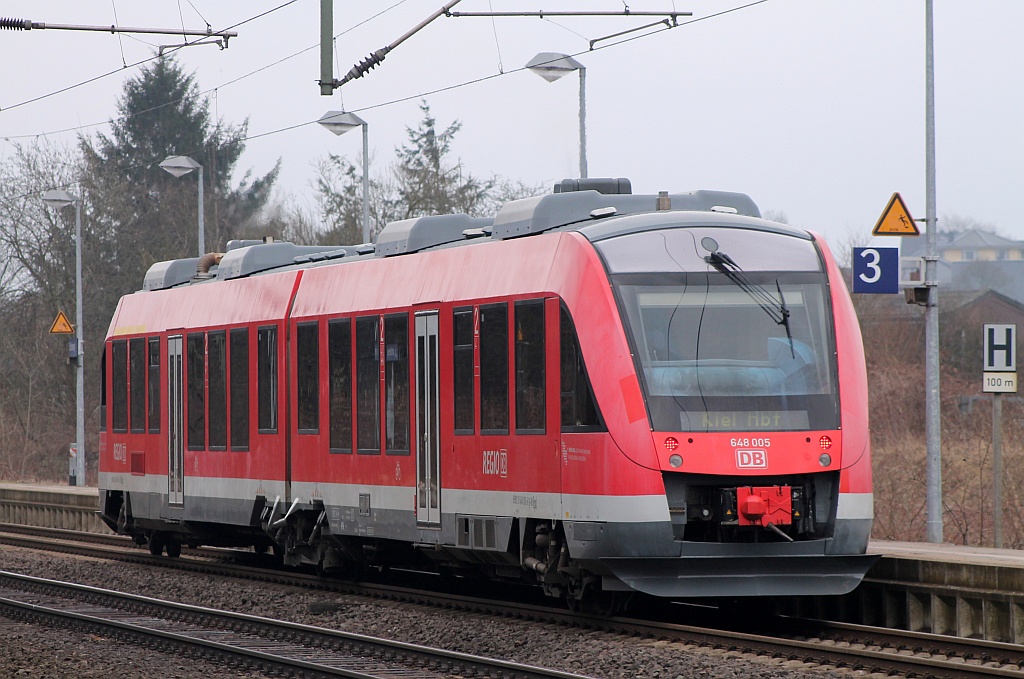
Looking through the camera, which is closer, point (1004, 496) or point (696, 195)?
point (696, 195)

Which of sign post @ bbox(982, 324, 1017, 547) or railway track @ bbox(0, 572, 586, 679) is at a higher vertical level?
sign post @ bbox(982, 324, 1017, 547)

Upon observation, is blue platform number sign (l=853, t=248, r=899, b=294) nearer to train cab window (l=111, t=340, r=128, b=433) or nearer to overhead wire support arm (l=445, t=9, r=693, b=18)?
overhead wire support arm (l=445, t=9, r=693, b=18)

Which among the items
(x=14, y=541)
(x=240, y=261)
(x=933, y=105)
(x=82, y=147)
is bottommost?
(x=14, y=541)

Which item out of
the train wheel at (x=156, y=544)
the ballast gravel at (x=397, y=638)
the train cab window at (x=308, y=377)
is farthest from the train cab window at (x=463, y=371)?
the train wheel at (x=156, y=544)

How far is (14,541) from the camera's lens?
25703 mm

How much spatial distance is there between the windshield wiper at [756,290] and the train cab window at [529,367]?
54.6 inches

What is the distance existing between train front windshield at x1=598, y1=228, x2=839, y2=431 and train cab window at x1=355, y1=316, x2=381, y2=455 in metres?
3.65

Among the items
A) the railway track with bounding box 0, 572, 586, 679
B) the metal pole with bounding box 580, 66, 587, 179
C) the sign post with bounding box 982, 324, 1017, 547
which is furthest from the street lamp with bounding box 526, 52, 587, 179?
the railway track with bounding box 0, 572, 586, 679

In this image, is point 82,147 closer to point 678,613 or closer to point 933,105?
point 933,105

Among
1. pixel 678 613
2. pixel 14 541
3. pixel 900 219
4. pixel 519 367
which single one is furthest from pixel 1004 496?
pixel 14 541

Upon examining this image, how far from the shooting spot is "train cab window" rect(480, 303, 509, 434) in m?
13.5

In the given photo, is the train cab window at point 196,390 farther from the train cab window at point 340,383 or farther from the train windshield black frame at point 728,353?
the train windshield black frame at point 728,353

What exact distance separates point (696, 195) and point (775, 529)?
11.6 ft

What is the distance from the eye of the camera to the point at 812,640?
12234 millimetres
